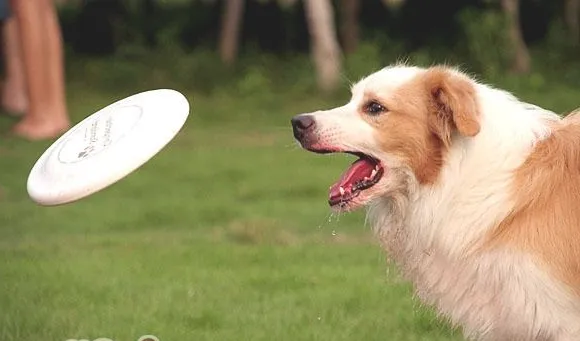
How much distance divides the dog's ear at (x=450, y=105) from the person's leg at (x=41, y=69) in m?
11.9

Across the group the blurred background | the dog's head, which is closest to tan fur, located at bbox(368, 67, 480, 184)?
the dog's head

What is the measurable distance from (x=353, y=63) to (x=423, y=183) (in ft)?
53.7

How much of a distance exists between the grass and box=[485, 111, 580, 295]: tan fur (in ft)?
2.95

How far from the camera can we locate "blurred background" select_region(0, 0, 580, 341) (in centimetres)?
801

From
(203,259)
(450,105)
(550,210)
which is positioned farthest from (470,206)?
(203,259)

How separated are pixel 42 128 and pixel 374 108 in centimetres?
1223

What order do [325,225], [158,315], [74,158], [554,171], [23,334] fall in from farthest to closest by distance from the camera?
[325,225]
[158,315]
[23,334]
[74,158]
[554,171]

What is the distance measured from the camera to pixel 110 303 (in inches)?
326

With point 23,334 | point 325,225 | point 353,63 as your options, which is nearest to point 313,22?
point 353,63

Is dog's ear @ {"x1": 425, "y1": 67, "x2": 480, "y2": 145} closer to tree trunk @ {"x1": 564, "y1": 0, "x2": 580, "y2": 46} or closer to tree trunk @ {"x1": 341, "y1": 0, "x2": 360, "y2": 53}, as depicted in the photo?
tree trunk @ {"x1": 341, "y1": 0, "x2": 360, "y2": 53}

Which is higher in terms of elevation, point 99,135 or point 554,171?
point 554,171

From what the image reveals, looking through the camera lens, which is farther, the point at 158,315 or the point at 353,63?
the point at 353,63

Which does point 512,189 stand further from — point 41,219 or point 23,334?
point 41,219

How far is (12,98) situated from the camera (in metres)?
21.4
